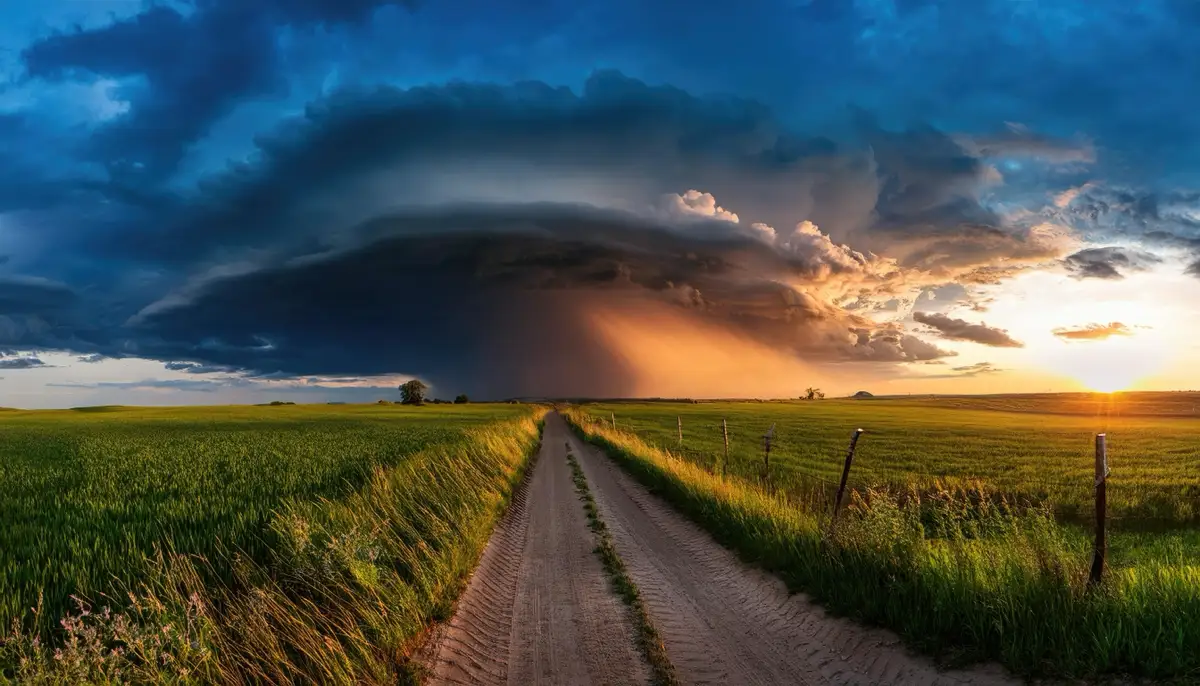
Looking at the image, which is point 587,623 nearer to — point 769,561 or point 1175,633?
point 769,561

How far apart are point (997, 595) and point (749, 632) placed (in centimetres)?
302

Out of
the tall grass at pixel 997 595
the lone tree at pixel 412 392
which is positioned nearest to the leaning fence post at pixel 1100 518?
the tall grass at pixel 997 595

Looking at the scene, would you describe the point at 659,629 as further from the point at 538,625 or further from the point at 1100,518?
the point at 1100,518

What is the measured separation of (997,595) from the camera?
7.10 meters

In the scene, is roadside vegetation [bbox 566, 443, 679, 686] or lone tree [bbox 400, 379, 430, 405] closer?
roadside vegetation [bbox 566, 443, 679, 686]

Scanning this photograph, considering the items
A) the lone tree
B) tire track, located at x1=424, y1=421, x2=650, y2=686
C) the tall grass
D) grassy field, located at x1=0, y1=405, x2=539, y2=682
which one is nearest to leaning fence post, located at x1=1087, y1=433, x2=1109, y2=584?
the tall grass

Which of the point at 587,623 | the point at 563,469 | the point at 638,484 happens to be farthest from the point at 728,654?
the point at 563,469

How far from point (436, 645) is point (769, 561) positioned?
19.6 feet

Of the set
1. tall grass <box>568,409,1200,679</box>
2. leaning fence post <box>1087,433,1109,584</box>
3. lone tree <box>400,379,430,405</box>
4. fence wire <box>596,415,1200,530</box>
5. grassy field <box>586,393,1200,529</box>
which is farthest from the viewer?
lone tree <box>400,379,430,405</box>

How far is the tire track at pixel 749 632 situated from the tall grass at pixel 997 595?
0.97 feet

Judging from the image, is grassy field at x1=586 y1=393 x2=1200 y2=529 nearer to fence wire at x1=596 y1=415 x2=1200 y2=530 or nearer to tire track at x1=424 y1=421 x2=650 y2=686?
fence wire at x1=596 y1=415 x2=1200 y2=530

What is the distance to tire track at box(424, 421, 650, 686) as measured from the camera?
22.7 ft

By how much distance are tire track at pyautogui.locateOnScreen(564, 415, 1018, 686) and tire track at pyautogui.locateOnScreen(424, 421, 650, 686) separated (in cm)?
70

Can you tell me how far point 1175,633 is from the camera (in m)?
5.63
